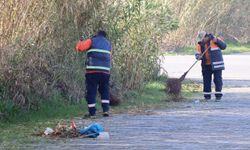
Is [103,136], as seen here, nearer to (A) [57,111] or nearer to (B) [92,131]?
(B) [92,131]

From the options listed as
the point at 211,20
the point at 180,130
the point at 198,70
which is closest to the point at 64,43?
the point at 180,130

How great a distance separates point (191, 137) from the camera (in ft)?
43.4

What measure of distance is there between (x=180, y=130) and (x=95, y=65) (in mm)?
2829

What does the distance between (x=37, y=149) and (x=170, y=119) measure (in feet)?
15.9

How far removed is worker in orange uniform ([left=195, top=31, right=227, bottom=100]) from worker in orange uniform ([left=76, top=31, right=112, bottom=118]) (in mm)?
5142

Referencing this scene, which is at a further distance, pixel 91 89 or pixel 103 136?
pixel 91 89

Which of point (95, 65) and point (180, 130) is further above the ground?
point (95, 65)

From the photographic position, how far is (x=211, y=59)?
21.0 metres

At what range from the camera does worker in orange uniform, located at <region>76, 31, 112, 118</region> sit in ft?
53.3

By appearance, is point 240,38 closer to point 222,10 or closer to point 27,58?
point 222,10

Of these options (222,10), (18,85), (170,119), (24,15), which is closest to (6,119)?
(18,85)

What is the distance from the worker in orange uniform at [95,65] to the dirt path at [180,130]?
514 millimetres

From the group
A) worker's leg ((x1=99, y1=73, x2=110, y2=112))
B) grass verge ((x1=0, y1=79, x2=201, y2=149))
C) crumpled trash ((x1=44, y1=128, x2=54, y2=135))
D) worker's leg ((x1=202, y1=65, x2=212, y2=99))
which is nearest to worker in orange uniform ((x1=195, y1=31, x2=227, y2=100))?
worker's leg ((x1=202, y1=65, x2=212, y2=99))

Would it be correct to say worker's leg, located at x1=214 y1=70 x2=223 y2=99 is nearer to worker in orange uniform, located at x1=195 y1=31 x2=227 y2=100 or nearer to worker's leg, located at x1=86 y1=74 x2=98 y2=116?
worker in orange uniform, located at x1=195 y1=31 x2=227 y2=100
